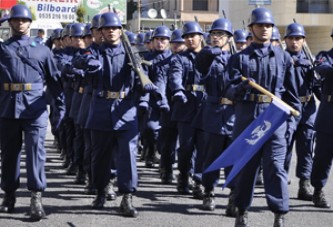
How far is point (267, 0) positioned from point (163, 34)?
3204 cm

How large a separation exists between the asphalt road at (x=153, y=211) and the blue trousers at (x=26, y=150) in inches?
15.6

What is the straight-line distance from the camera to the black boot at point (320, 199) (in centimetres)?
841

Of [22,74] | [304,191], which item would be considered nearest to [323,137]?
[304,191]

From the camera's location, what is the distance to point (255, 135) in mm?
6492

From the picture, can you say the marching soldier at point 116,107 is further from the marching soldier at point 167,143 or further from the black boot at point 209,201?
the marching soldier at point 167,143

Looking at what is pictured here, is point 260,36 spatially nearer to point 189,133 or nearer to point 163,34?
point 189,133

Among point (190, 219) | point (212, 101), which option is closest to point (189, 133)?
point (212, 101)

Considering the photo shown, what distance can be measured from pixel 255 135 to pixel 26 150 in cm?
260

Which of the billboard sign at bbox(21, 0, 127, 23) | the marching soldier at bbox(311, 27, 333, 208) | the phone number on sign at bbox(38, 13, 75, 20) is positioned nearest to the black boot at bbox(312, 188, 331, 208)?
the marching soldier at bbox(311, 27, 333, 208)

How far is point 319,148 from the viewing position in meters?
8.34

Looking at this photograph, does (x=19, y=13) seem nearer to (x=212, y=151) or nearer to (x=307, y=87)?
(x=212, y=151)

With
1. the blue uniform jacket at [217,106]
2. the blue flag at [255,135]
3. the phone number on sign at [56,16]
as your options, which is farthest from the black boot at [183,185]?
the phone number on sign at [56,16]

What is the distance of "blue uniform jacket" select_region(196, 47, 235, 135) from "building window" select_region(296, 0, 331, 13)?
152 feet

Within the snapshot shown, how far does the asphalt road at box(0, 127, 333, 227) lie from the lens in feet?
24.4
